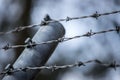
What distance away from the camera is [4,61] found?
1014cm

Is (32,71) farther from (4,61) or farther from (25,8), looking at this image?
(4,61)

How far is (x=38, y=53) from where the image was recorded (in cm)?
259

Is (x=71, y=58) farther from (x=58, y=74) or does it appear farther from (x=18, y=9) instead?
(x=18, y=9)

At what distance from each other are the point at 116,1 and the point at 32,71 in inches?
249

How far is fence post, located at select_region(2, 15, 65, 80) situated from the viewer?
254cm

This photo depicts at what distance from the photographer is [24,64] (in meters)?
2.56

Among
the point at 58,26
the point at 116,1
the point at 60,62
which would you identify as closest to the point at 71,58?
the point at 60,62

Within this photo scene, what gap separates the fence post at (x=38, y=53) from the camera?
100 inches

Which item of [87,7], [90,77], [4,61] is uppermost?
[87,7]

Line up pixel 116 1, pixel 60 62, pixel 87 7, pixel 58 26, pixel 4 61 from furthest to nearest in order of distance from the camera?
1. pixel 60 62
2. pixel 4 61
3. pixel 87 7
4. pixel 116 1
5. pixel 58 26

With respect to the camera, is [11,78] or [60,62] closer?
[11,78]

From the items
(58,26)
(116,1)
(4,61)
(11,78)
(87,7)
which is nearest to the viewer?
(11,78)

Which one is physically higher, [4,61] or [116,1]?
[116,1]

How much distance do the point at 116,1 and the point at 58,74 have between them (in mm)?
3193
